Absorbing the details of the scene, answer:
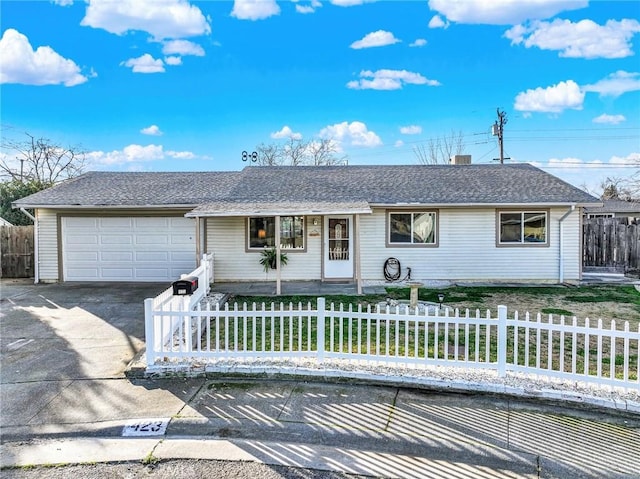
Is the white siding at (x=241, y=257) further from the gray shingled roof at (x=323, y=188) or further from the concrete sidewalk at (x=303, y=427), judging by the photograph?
the concrete sidewalk at (x=303, y=427)

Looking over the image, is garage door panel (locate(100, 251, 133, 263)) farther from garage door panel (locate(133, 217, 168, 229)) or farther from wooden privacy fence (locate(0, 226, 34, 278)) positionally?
wooden privacy fence (locate(0, 226, 34, 278))

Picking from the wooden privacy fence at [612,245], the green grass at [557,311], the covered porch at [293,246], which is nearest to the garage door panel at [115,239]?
the covered porch at [293,246]

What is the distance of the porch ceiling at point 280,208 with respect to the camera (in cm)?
1086

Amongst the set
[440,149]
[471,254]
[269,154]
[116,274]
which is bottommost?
[116,274]

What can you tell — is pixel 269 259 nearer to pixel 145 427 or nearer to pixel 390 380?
pixel 390 380

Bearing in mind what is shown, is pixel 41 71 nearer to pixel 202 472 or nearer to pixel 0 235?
pixel 0 235

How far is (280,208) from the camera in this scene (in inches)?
444

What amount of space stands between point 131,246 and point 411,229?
343 inches

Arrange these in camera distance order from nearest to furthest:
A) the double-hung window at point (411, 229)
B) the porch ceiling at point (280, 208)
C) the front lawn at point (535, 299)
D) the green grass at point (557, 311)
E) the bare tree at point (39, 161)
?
the green grass at point (557, 311) → the front lawn at point (535, 299) → the porch ceiling at point (280, 208) → the double-hung window at point (411, 229) → the bare tree at point (39, 161)

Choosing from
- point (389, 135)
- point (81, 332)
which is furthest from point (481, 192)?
point (389, 135)

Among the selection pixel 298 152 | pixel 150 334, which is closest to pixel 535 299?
pixel 150 334

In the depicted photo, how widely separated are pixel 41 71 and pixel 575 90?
26.4 meters

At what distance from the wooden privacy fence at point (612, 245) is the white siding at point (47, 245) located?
18.0 metres

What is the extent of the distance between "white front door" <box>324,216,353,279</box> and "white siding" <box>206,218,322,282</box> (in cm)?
27
